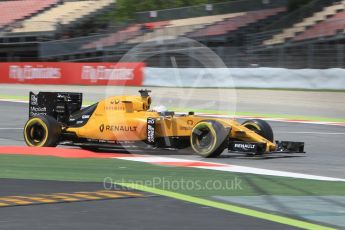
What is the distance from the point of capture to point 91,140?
1266 centimetres

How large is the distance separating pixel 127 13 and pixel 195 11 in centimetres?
1022

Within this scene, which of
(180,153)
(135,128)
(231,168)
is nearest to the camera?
(231,168)

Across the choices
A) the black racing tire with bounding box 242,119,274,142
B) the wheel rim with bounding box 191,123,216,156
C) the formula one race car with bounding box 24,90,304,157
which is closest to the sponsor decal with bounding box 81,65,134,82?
the formula one race car with bounding box 24,90,304,157

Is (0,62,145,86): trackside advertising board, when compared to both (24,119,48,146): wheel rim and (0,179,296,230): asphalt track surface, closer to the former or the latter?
(24,119,48,146): wheel rim

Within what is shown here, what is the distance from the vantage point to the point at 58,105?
13086mm

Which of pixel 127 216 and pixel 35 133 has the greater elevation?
pixel 35 133

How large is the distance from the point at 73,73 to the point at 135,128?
2058 cm

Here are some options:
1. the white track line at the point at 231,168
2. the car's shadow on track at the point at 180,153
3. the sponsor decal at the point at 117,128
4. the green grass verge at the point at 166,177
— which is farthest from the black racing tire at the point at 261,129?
the green grass verge at the point at 166,177

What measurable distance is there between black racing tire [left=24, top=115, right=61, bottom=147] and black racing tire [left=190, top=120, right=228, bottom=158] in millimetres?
2540

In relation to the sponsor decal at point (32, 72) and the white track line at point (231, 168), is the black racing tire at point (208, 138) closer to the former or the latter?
the white track line at point (231, 168)

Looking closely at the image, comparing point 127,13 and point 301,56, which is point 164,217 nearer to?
point 301,56

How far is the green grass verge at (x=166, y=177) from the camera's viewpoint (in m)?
8.58

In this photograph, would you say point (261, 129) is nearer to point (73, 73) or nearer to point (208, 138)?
point (208, 138)

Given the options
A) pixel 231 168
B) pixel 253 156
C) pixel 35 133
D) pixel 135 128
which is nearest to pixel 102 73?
pixel 35 133
